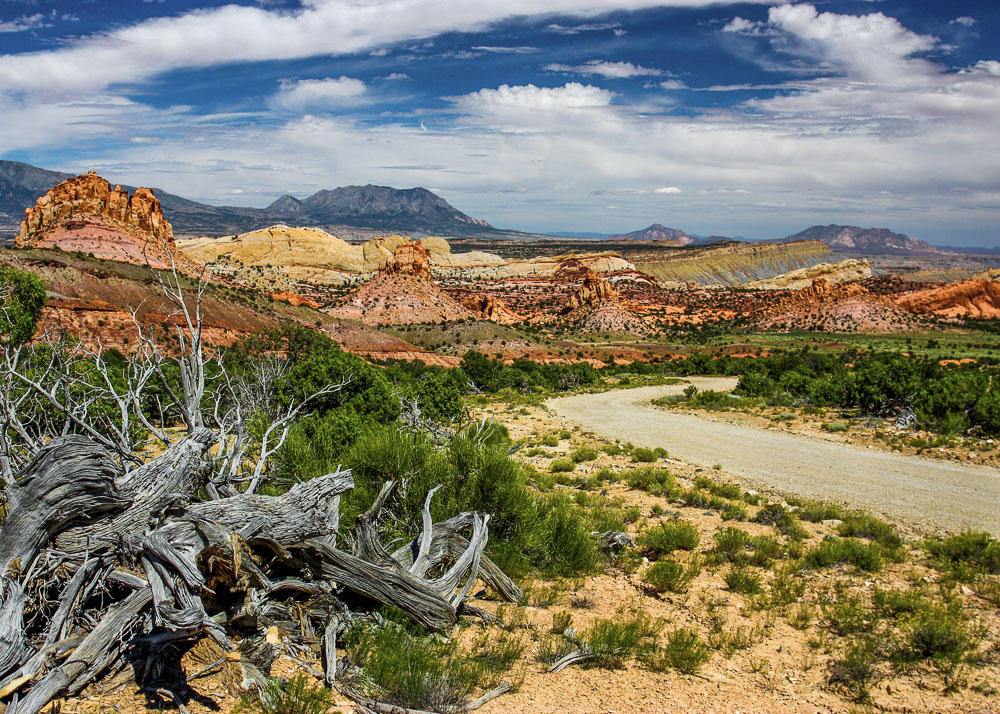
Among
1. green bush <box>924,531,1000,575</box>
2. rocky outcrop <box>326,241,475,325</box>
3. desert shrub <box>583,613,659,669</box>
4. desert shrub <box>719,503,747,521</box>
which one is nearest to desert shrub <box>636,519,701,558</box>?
desert shrub <box>719,503,747,521</box>

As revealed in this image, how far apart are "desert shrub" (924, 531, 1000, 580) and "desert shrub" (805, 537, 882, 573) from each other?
0.79 meters

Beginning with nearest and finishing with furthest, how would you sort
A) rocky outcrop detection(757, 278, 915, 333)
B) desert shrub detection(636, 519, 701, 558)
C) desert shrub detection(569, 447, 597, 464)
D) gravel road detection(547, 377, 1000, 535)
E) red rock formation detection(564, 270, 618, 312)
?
1. desert shrub detection(636, 519, 701, 558)
2. gravel road detection(547, 377, 1000, 535)
3. desert shrub detection(569, 447, 597, 464)
4. rocky outcrop detection(757, 278, 915, 333)
5. red rock formation detection(564, 270, 618, 312)

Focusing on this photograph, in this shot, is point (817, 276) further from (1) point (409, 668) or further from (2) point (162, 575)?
(2) point (162, 575)

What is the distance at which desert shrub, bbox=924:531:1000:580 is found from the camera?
7828mm

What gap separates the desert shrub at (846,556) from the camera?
800 centimetres

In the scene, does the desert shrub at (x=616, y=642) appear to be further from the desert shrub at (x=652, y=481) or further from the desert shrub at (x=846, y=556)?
the desert shrub at (x=652, y=481)

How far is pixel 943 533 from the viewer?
377 inches

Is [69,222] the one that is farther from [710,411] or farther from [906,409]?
[906,409]

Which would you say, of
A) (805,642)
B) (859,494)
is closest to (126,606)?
(805,642)

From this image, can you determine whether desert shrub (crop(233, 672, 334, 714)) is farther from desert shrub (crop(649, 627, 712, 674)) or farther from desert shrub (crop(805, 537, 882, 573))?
desert shrub (crop(805, 537, 882, 573))

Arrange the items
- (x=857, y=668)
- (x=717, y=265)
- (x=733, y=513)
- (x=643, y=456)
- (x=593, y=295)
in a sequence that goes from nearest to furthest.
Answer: (x=857, y=668), (x=733, y=513), (x=643, y=456), (x=593, y=295), (x=717, y=265)

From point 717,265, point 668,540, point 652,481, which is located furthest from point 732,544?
point 717,265

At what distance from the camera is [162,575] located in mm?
4270

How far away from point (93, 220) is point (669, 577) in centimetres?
6174
